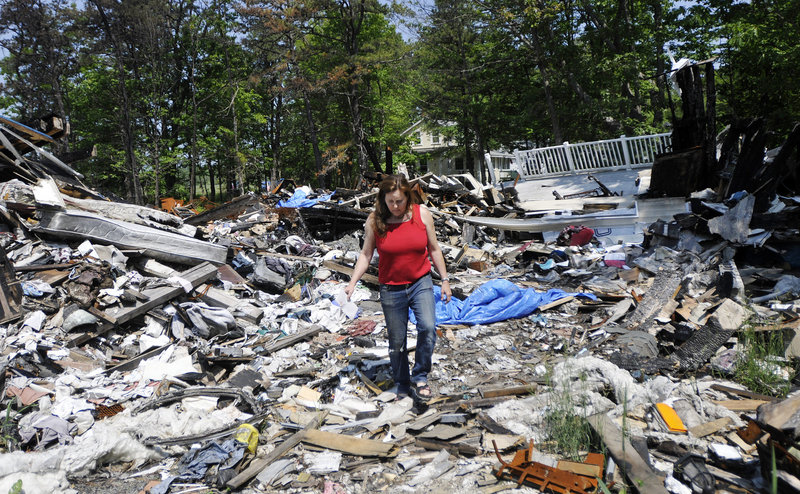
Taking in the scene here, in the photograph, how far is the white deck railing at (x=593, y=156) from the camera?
1522 centimetres

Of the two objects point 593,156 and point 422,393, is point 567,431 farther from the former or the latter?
point 593,156

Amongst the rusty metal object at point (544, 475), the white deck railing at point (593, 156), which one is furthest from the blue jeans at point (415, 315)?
the white deck railing at point (593, 156)

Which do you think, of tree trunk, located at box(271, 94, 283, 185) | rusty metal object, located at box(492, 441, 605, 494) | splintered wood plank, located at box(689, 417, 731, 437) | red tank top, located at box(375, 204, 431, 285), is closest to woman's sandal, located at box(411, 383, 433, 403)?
red tank top, located at box(375, 204, 431, 285)

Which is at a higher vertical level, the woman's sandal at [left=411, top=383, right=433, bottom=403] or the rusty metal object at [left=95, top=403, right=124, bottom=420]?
the woman's sandal at [left=411, top=383, right=433, bottom=403]

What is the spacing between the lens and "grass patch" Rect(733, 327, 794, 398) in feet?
11.7

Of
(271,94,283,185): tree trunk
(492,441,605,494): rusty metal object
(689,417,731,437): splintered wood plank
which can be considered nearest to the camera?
(492,441,605,494): rusty metal object

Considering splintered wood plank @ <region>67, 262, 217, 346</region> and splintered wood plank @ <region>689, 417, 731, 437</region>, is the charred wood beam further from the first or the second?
splintered wood plank @ <region>689, 417, 731, 437</region>

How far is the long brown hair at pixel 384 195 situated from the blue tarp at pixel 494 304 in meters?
2.78

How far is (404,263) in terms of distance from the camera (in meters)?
3.66

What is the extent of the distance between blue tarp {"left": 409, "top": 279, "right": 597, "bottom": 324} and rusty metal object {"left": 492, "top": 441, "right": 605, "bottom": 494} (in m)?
3.43

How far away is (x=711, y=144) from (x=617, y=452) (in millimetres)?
9817

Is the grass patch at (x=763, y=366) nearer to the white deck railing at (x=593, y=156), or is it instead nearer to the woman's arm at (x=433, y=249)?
the woman's arm at (x=433, y=249)

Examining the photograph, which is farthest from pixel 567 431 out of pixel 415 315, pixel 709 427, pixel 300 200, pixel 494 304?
pixel 300 200

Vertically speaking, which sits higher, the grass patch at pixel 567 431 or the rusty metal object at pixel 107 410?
the grass patch at pixel 567 431
